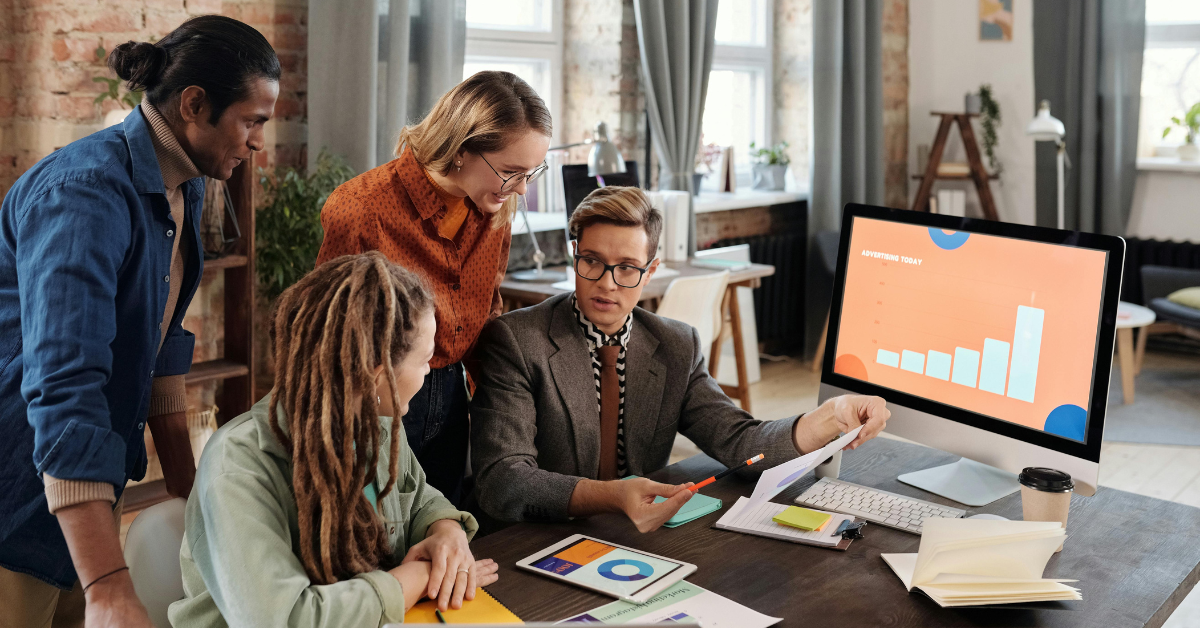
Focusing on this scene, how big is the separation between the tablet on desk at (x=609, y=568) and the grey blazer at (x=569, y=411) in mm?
150

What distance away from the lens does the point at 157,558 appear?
1247 millimetres

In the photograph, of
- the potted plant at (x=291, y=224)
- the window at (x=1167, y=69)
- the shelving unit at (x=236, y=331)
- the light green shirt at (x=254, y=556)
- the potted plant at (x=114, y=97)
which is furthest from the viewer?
the window at (x=1167, y=69)

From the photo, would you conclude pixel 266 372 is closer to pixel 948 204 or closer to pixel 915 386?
pixel 915 386

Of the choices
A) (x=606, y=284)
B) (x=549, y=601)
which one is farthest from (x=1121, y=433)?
(x=549, y=601)

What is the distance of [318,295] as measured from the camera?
44.7 inches

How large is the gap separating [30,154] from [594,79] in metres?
2.58

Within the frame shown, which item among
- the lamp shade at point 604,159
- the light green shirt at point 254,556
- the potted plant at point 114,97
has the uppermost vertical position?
the potted plant at point 114,97

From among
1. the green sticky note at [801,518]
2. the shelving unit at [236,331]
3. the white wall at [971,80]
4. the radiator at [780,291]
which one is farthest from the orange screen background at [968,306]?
the white wall at [971,80]

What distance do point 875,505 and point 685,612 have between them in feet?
1.63

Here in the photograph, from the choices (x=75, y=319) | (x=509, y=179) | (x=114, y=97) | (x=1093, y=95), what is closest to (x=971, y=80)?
(x=1093, y=95)

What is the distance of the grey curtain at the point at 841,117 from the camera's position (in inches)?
212

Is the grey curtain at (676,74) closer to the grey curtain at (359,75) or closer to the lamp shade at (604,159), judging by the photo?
the lamp shade at (604,159)

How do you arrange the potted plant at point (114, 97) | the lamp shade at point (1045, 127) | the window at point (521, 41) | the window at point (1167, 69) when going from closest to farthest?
the potted plant at point (114, 97) → the window at point (521, 41) → the lamp shade at point (1045, 127) → the window at point (1167, 69)

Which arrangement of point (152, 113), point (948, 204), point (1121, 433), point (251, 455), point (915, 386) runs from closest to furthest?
point (251, 455) → point (152, 113) → point (915, 386) → point (1121, 433) → point (948, 204)
